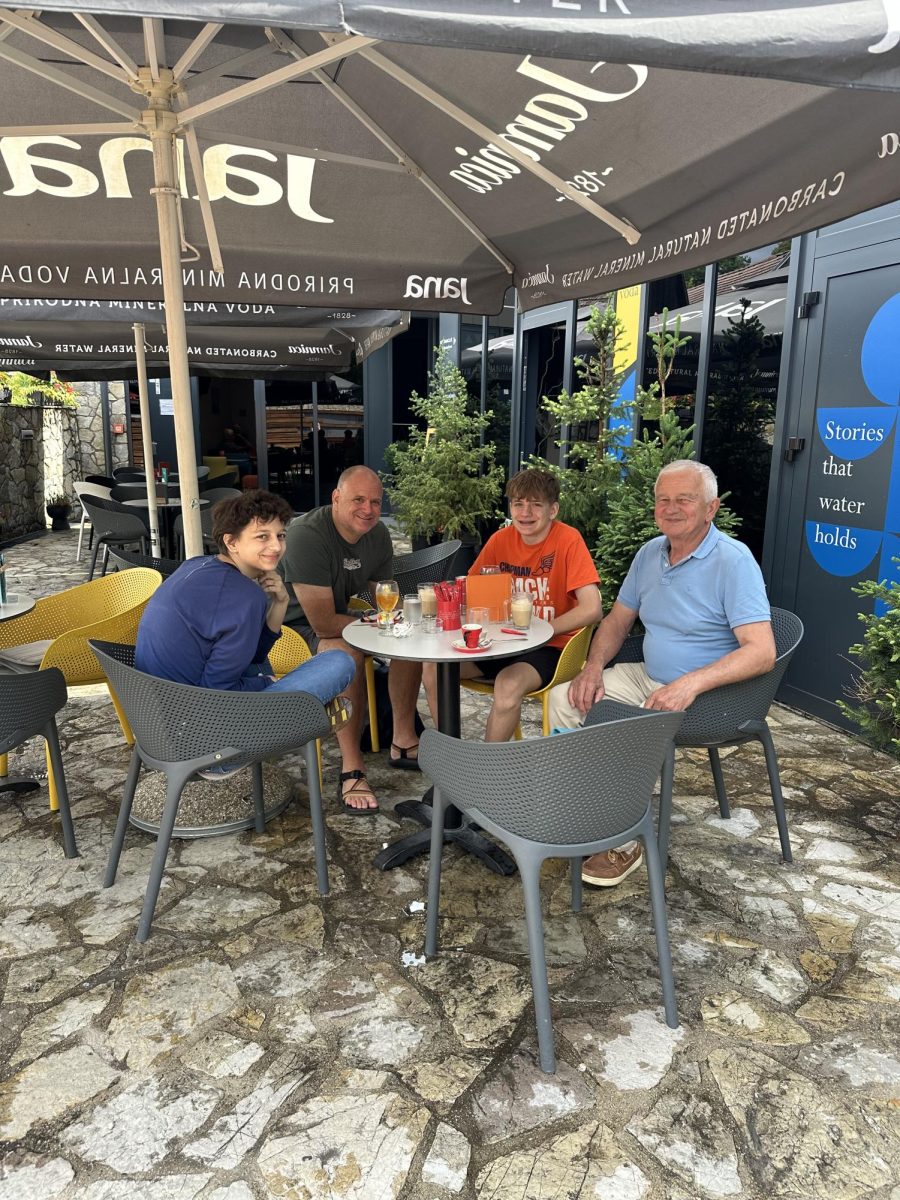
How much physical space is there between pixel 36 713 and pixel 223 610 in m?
0.82

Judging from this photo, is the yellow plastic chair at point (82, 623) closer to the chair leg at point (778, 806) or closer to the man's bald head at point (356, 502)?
the man's bald head at point (356, 502)

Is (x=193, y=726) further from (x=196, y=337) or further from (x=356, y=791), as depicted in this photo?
(x=196, y=337)

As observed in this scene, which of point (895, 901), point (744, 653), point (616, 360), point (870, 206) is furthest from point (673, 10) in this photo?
point (616, 360)

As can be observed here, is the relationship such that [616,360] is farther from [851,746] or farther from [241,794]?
[241,794]

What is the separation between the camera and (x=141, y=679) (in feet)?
7.54

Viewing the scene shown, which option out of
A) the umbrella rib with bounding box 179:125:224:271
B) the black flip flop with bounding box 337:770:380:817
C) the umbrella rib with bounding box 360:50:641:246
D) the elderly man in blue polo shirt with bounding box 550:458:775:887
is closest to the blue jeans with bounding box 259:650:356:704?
the black flip flop with bounding box 337:770:380:817

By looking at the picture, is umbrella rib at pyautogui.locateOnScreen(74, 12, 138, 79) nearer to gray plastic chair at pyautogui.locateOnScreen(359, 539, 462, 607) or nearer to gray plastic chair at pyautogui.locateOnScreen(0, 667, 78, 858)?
gray plastic chair at pyautogui.locateOnScreen(0, 667, 78, 858)

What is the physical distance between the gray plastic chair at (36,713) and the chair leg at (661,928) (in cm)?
204

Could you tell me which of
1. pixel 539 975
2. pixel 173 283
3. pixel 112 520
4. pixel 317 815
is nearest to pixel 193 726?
pixel 317 815

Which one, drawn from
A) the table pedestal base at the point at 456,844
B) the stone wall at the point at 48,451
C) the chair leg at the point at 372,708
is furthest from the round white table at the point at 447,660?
the stone wall at the point at 48,451

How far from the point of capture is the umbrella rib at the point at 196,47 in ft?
7.20

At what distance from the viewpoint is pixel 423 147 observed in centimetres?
284

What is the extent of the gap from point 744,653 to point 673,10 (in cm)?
194

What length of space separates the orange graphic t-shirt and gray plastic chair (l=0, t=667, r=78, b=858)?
1.65 metres
